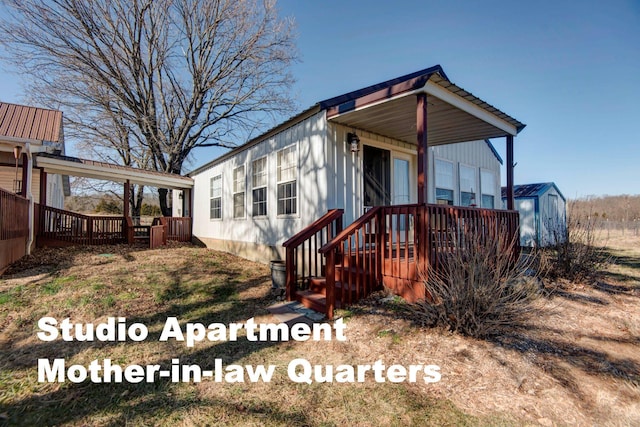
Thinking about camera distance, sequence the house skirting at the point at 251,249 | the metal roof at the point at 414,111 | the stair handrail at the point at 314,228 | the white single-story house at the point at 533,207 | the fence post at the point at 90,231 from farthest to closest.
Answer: the white single-story house at the point at 533,207 < the fence post at the point at 90,231 < the house skirting at the point at 251,249 < the stair handrail at the point at 314,228 < the metal roof at the point at 414,111

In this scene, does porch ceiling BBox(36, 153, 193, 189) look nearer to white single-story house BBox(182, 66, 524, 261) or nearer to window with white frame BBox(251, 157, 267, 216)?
white single-story house BBox(182, 66, 524, 261)

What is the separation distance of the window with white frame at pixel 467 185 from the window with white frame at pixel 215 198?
7.68 meters

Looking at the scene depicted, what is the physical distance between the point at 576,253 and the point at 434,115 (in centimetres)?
361

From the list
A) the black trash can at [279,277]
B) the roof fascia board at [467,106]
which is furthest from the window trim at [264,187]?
the roof fascia board at [467,106]

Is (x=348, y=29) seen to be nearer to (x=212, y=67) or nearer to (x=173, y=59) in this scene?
(x=212, y=67)

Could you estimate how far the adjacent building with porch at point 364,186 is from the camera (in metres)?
4.44

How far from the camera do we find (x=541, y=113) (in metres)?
10.9

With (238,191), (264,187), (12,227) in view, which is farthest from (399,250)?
(12,227)

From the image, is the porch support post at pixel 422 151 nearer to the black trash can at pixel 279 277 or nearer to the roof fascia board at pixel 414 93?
the roof fascia board at pixel 414 93

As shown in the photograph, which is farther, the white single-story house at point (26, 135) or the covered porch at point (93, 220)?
the covered porch at point (93, 220)

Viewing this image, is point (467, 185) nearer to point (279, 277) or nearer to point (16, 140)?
point (279, 277)

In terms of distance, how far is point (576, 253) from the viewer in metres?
5.67

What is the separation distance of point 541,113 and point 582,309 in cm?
908

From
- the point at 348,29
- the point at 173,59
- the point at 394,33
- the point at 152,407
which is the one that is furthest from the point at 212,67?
the point at 152,407
